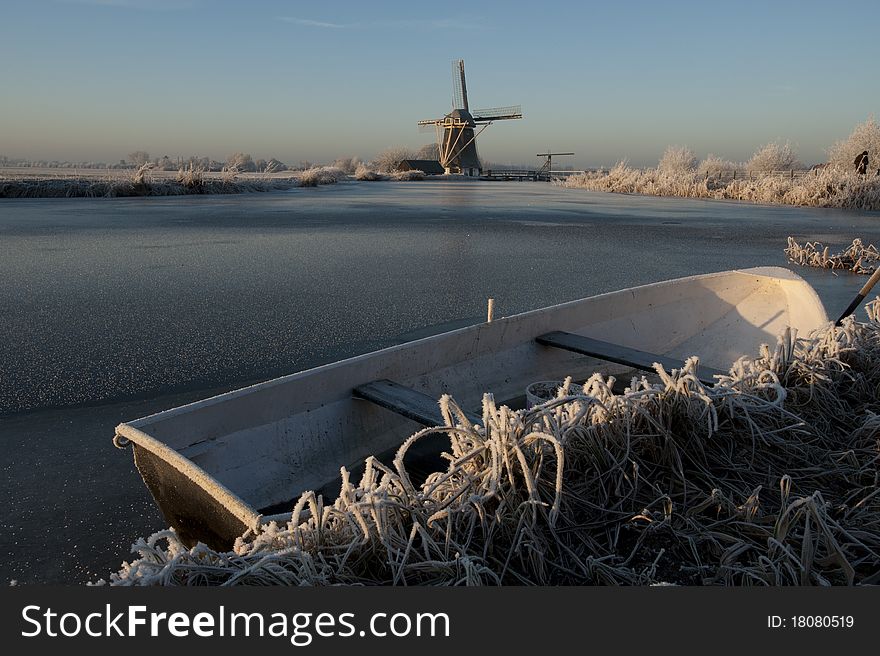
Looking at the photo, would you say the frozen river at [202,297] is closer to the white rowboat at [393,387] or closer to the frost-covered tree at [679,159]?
the white rowboat at [393,387]

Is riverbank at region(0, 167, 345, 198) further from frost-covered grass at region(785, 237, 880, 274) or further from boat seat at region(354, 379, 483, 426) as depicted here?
boat seat at region(354, 379, 483, 426)

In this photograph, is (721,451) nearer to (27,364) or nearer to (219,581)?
(219,581)

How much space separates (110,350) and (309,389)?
214cm

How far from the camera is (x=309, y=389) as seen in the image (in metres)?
2.59

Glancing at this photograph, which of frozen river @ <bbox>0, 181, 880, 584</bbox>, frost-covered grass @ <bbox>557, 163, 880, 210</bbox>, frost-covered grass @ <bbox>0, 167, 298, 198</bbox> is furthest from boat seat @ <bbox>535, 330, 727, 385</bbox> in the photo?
frost-covered grass @ <bbox>0, 167, 298, 198</bbox>

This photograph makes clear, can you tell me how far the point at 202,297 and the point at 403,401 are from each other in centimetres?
367

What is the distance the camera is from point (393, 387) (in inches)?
109

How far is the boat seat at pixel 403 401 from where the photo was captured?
243 centimetres

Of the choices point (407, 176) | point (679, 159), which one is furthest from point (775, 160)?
point (407, 176)

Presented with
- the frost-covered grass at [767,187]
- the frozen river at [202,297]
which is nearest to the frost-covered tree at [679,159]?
the frost-covered grass at [767,187]

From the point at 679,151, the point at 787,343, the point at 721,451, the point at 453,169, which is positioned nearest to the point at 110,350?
the point at 721,451

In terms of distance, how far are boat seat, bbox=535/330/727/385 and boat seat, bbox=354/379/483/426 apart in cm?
123

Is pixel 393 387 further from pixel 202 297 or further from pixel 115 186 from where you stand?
pixel 115 186

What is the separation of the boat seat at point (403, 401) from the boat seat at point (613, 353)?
123 centimetres
